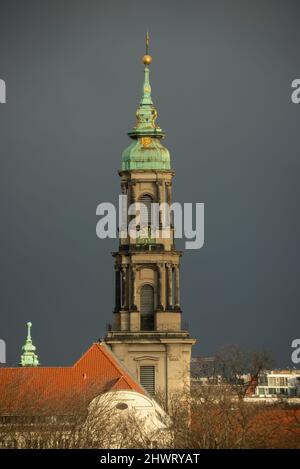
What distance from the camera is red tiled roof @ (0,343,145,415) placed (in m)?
110

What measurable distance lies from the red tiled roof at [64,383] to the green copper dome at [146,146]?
476 inches

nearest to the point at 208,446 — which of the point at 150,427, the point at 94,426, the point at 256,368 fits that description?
the point at 94,426

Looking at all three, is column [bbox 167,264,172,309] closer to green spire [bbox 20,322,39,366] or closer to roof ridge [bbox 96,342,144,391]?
roof ridge [bbox 96,342,144,391]

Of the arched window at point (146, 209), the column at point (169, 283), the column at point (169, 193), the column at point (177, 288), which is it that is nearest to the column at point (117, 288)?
the column at point (169, 283)

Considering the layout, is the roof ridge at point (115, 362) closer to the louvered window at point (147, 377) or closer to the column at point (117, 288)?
the louvered window at point (147, 377)

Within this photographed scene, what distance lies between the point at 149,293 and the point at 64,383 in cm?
1790

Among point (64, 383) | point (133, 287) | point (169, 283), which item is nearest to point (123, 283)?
point (133, 287)

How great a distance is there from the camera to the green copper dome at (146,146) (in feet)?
455

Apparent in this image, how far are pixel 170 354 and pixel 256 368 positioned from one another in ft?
67.9

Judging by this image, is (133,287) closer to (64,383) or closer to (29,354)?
(64,383)

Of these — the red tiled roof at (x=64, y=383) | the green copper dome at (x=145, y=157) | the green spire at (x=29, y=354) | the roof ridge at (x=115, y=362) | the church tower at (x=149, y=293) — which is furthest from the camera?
the green spire at (x=29, y=354)

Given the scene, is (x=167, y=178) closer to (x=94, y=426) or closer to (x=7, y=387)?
(x=7, y=387)

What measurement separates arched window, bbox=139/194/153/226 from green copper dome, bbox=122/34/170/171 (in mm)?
1683

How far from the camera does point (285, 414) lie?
131 meters
